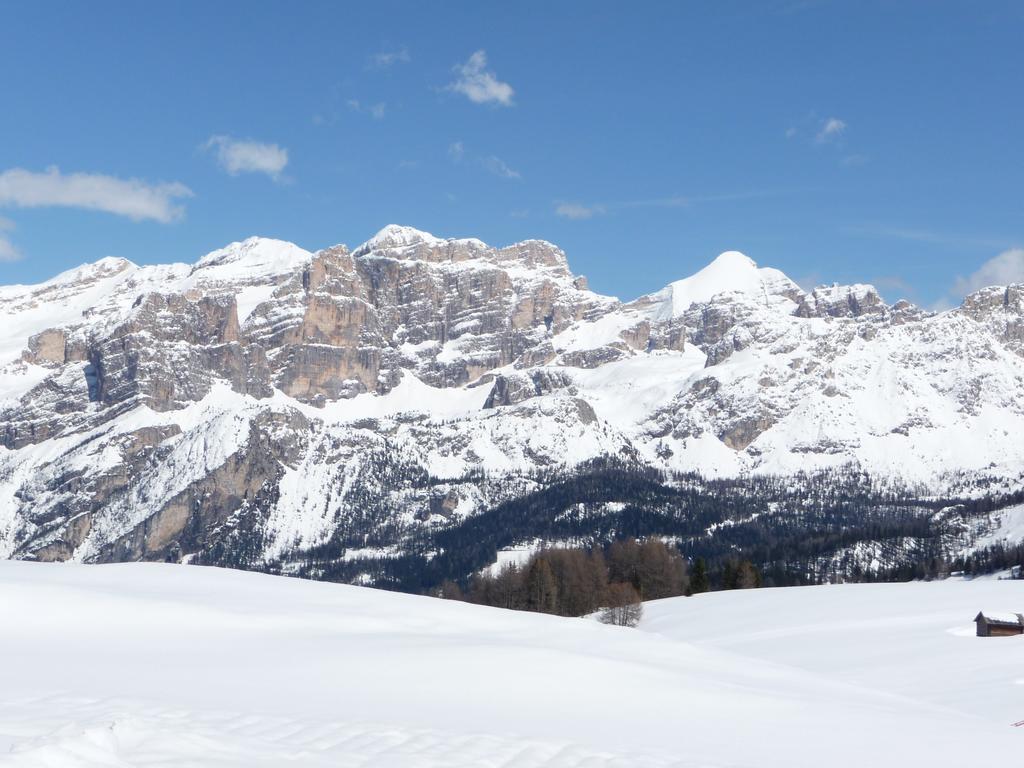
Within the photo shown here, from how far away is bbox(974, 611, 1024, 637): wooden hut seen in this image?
68.5 meters

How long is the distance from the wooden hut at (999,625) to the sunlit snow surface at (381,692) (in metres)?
22.4

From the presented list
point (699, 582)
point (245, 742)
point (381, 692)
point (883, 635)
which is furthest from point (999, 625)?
point (245, 742)

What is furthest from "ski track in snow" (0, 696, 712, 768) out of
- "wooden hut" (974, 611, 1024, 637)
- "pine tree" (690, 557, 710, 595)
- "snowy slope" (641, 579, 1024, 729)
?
"pine tree" (690, 557, 710, 595)

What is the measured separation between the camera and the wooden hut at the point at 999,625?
2697 inches

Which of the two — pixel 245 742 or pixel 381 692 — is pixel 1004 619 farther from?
pixel 245 742

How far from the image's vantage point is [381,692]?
80.4 ft

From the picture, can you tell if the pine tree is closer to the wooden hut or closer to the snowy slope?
the snowy slope

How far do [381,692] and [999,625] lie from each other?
5527 centimetres

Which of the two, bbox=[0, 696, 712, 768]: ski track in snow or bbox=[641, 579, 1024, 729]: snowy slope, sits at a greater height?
bbox=[0, 696, 712, 768]: ski track in snow

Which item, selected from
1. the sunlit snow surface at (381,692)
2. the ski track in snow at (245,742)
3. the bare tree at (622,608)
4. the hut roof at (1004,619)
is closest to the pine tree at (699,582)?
the bare tree at (622,608)

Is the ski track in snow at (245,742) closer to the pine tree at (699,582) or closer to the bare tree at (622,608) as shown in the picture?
the bare tree at (622,608)

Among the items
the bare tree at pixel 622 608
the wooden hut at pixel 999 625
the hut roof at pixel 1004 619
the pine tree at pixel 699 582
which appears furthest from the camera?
the pine tree at pixel 699 582

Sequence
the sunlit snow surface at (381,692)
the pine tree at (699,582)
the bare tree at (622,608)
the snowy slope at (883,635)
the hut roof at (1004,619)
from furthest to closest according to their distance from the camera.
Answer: the pine tree at (699,582)
the bare tree at (622,608)
the hut roof at (1004,619)
the snowy slope at (883,635)
the sunlit snow surface at (381,692)

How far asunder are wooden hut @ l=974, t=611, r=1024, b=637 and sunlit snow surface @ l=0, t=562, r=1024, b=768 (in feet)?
73.4
